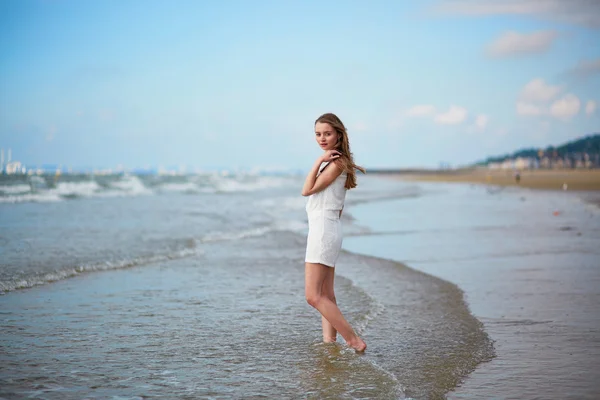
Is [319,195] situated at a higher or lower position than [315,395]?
higher

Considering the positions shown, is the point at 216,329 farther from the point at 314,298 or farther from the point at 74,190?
the point at 74,190

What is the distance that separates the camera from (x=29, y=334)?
→ 19.3ft

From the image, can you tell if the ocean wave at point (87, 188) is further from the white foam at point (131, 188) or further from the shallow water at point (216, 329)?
the shallow water at point (216, 329)

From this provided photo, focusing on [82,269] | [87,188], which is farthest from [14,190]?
[82,269]

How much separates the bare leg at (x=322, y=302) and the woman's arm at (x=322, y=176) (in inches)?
26.1

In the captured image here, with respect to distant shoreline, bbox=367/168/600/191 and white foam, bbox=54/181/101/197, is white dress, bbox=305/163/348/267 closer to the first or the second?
white foam, bbox=54/181/101/197

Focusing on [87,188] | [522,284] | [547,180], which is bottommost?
[522,284]

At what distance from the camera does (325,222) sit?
5.11 meters

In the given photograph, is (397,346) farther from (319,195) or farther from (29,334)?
(29,334)

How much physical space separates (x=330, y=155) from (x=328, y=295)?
1274 millimetres

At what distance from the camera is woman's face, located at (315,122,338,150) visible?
5180 millimetres

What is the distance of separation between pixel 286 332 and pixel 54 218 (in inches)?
637

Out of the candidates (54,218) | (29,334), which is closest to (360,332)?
(29,334)

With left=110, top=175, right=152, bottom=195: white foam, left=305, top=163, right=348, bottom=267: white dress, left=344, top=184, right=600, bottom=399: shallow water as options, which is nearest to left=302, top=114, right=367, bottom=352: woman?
left=305, top=163, right=348, bottom=267: white dress
